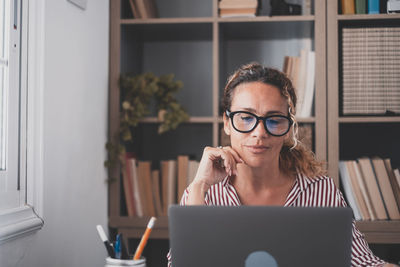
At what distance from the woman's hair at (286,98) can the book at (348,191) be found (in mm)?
537

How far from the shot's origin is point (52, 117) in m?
1.45

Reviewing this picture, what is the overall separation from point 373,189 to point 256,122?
3.12 ft

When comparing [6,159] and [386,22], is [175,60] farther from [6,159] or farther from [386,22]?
[6,159]

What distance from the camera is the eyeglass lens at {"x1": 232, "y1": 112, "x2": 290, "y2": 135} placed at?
4.25ft

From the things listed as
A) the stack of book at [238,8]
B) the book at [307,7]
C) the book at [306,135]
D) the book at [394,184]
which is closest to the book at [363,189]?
the book at [394,184]

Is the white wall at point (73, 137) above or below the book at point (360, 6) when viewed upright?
below

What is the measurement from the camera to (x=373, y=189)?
6.30 ft

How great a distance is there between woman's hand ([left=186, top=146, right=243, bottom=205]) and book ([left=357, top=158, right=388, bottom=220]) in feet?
2.87

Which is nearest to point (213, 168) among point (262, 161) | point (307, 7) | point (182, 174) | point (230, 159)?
point (230, 159)

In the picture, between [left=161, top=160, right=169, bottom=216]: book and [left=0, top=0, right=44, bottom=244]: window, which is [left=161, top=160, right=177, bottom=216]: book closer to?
[left=161, top=160, right=169, bottom=216]: book

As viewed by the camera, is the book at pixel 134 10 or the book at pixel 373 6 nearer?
the book at pixel 373 6

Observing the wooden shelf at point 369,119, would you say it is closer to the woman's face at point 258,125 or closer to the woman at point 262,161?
the woman at point 262,161

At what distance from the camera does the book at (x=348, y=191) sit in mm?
1934

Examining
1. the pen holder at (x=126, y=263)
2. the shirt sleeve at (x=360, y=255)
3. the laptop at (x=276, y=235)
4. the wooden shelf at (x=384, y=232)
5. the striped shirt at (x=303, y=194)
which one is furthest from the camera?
the wooden shelf at (x=384, y=232)
